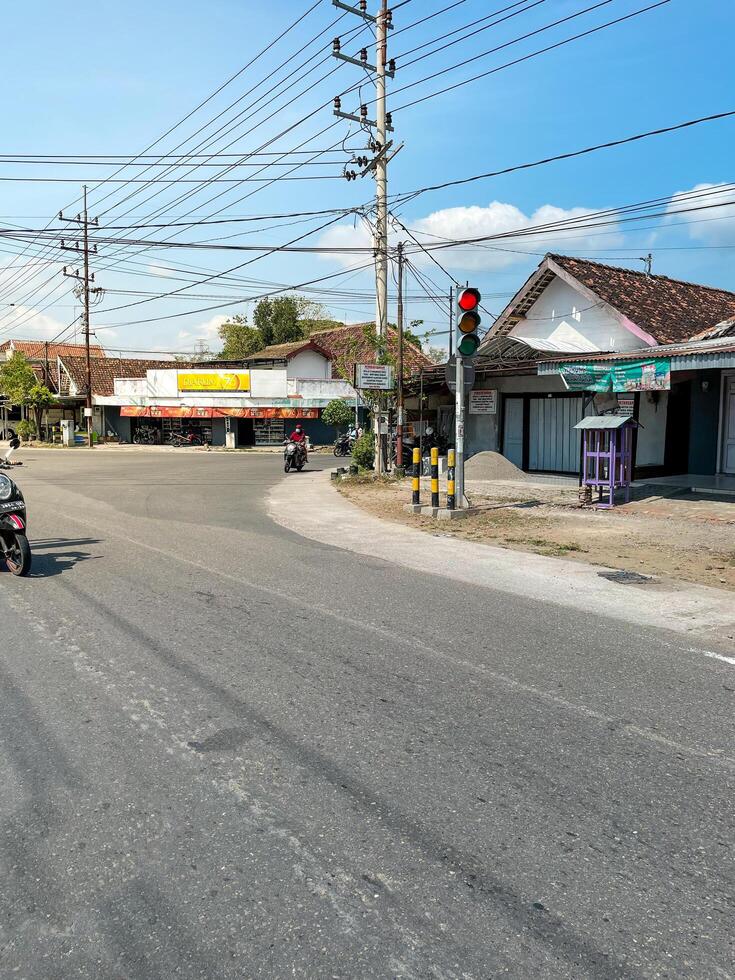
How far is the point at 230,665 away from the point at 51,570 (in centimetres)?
447

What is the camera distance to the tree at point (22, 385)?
2036 inches

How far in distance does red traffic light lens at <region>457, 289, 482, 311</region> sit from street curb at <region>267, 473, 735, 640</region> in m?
3.77

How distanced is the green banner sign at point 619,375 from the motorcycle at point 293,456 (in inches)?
533

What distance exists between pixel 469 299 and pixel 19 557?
7.84 meters

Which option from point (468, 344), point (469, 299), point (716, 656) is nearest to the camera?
point (716, 656)

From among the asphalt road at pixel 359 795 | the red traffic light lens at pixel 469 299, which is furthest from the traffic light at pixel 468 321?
the asphalt road at pixel 359 795

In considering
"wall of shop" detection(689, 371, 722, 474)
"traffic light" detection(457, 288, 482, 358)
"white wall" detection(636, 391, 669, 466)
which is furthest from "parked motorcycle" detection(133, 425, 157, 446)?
→ "traffic light" detection(457, 288, 482, 358)

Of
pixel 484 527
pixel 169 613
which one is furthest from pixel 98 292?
pixel 169 613

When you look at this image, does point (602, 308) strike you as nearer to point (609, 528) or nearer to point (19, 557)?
point (609, 528)

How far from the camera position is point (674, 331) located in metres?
20.3

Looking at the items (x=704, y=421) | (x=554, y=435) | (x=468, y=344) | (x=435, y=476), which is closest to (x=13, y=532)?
(x=435, y=476)

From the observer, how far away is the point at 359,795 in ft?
11.7

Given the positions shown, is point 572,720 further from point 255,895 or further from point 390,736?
point 255,895

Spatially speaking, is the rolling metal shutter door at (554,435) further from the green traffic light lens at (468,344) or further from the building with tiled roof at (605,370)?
the green traffic light lens at (468,344)
